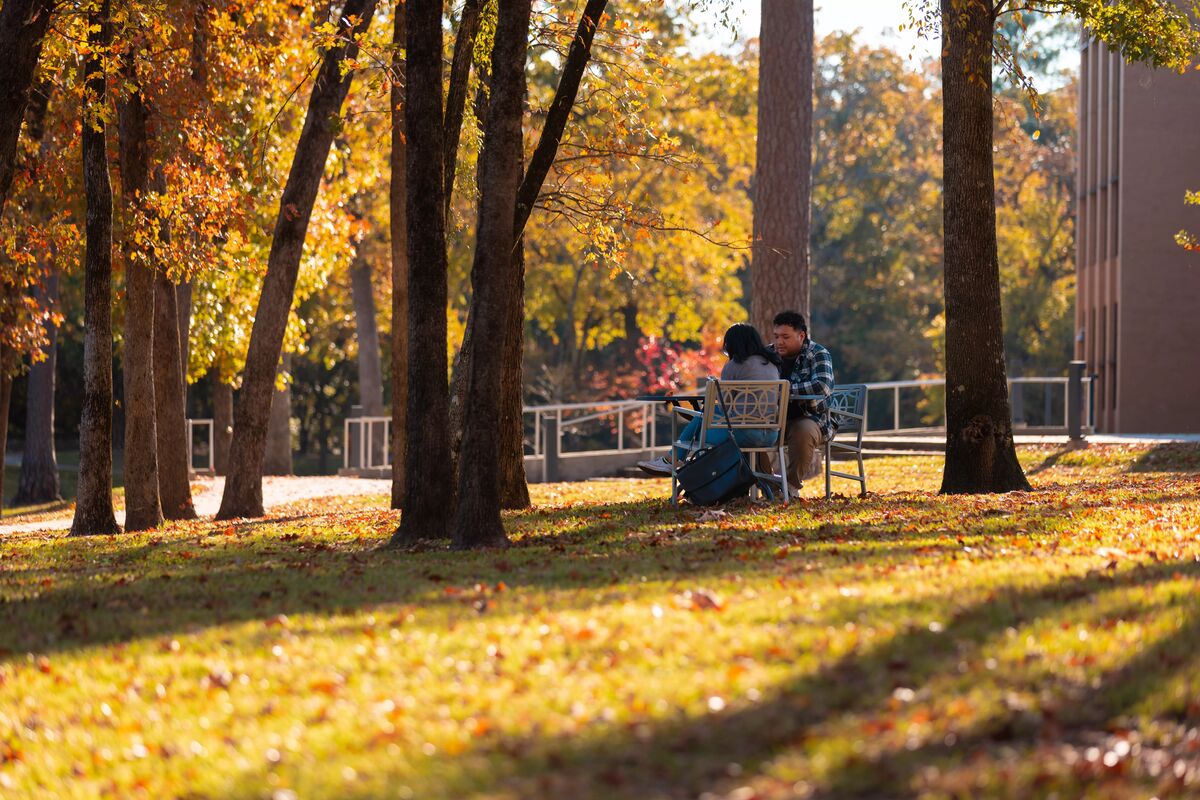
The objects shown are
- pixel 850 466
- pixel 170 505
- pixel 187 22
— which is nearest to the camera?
pixel 187 22

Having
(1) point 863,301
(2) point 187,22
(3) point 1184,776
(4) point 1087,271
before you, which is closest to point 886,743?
(3) point 1184,776

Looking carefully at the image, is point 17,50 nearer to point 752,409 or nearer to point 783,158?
point 752,409

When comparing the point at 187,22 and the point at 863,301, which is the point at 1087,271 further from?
the point at 187,22

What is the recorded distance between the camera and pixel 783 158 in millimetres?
19844

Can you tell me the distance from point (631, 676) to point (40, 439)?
28.5 m

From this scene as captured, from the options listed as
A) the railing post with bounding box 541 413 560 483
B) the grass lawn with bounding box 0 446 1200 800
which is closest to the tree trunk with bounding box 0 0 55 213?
the grass lawn with bounding box 0 446 1200 800

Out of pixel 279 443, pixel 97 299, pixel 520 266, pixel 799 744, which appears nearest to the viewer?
pixel 799 744

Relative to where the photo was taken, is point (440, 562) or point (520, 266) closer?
point (440, 562)

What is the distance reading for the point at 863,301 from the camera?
52969 millimetres

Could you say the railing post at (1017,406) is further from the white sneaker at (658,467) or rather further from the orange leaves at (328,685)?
the orange leaves at (328,685)

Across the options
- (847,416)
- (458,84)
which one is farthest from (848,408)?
(458,84)

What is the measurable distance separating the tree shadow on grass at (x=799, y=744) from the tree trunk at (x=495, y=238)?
4.43 meters

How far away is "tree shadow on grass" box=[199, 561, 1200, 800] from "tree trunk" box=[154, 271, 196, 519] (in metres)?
13.4

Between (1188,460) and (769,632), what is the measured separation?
625 inches
